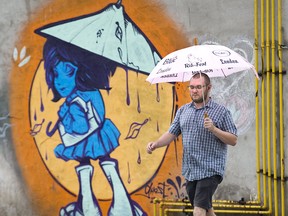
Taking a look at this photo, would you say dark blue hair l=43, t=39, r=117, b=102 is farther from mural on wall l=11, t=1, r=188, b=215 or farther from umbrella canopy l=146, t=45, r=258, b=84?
umbrella canopy l=146, t=45, r=258, b=84

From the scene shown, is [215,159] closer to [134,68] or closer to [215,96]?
[215,96]

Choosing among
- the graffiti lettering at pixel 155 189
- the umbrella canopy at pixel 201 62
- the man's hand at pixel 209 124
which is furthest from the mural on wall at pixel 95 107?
the man's hand at pixel 209 124

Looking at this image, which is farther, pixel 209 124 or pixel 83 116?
pixel 83 116

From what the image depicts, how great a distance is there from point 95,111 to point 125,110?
41 cm

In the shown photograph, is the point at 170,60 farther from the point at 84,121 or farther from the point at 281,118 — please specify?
the point at 84,121

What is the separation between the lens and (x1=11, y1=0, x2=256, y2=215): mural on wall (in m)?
8.62

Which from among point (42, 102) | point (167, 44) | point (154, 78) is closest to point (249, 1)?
point (167, 44)

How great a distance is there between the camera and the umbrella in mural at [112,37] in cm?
868

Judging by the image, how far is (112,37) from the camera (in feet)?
29.0

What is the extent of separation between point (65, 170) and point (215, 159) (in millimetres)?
3035

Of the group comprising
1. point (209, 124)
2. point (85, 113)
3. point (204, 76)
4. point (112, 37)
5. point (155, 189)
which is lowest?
point (155, 189)

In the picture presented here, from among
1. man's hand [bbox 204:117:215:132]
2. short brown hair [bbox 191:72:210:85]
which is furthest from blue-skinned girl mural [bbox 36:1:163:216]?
man's hand [bbox 204:117:215:132]

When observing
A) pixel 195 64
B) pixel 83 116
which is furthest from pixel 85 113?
pixel 195 64

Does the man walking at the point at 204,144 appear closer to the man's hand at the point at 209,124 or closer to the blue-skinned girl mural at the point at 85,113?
the man's hand at the point at 209,124
